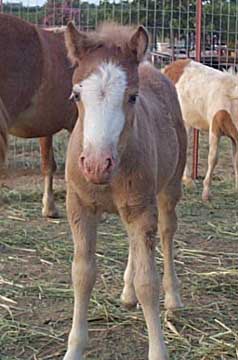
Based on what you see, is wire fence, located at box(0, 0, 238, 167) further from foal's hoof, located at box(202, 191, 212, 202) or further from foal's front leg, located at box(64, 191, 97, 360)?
foal's front leg, located at box(64, 191, 97, 360)

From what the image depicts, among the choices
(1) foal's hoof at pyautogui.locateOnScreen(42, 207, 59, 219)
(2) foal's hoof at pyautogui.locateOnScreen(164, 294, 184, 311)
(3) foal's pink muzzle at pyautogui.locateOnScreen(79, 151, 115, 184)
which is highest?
(3) foal's pink muzzle at pyautogui.locateOnScreen(79, 151, 115, 184)

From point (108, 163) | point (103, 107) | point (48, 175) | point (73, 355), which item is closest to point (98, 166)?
point (108, 163)

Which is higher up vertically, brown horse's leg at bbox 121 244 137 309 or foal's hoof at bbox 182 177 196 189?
brown horse's leg at bbox 121 244 137 309

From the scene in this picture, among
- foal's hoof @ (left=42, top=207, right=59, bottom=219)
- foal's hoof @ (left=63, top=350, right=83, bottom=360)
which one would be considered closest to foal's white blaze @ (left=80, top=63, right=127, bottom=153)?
foal's hoof @ (left=63, top=350, right=83, bottom=360)

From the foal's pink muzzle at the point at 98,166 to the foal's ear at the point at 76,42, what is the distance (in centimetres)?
56

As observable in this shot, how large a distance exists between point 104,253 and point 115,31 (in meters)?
2.31

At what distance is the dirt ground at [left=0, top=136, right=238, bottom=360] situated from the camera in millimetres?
3604

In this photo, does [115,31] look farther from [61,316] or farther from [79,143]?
[61,316]

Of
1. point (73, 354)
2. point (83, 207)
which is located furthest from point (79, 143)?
point (73, 354)

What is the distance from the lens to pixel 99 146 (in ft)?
9.16

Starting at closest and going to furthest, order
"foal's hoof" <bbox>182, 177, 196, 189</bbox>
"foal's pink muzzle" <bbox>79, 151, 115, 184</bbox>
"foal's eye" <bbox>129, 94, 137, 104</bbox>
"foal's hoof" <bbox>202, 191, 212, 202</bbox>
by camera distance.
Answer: "foal's pink muzzle" <bbox>79, 151, 115, 184</bbox>, "foal's eye" <bbox>129, 94, 137, 104</bbox>, "foal's hoof" <bbox>202, 191, 212, 202</bbox>, "foal's hoof" <bbox>182, 177, 196, 189</bbox>

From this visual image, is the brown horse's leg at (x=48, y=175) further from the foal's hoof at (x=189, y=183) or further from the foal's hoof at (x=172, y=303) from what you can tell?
the foal's hoof at (x=172, y=303)

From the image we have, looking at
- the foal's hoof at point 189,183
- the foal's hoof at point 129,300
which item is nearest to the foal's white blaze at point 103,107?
the foal's hoof at point 129,300

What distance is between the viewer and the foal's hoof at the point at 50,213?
6.52m
